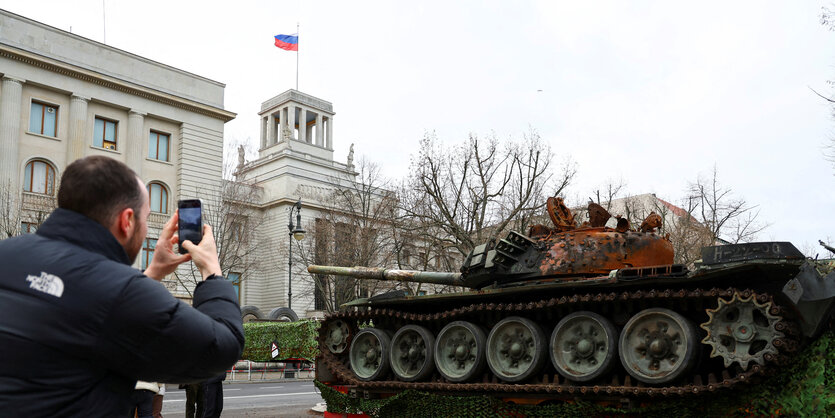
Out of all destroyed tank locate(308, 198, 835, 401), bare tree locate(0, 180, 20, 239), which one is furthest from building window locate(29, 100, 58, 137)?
destroyed tank locate(308, 198, 835, 401)

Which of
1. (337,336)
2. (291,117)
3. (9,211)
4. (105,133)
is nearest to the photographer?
(337,336)

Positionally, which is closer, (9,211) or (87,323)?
(87,323)

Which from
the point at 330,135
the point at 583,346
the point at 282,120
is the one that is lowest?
the point at 583,346

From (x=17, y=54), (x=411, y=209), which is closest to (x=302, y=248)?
(x=411, y=209)

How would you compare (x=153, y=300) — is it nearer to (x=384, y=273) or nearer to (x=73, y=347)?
(x=73, y=347)

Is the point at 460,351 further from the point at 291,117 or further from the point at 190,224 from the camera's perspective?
the point at 291,117

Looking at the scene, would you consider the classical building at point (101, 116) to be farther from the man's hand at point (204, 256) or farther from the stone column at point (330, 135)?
the man's hand at point (204, 256)

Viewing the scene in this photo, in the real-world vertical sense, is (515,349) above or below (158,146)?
below

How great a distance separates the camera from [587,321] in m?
9.22

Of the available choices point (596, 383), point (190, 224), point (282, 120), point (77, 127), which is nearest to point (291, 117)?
point (282, 120)

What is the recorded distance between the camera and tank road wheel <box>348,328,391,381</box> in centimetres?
1141

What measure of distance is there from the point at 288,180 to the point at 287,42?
9650 mm

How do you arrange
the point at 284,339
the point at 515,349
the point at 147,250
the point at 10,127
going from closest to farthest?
the point at 515,349 < the point at 284,339 < the point at 147,250 < the point at 10,127

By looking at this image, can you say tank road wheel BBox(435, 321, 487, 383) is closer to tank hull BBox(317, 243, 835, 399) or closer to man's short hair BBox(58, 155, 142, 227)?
tank hull BBox(317, 243, 835, 399)
